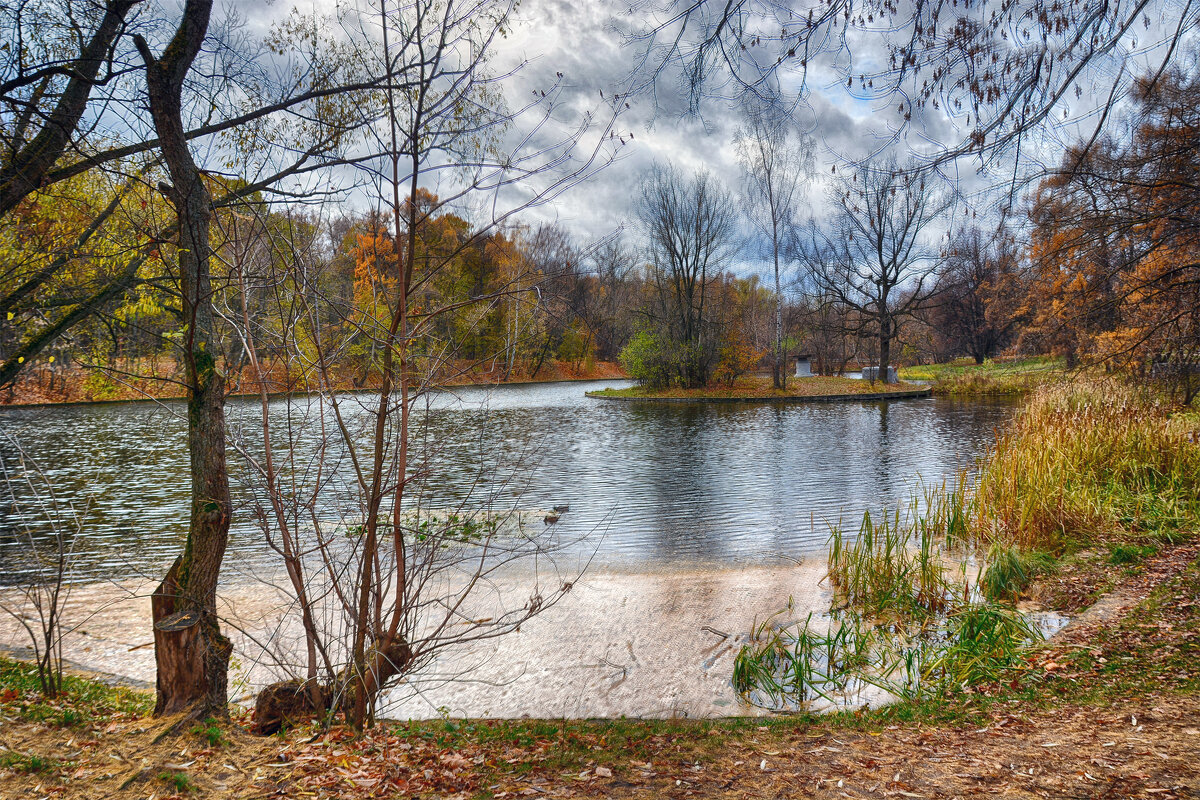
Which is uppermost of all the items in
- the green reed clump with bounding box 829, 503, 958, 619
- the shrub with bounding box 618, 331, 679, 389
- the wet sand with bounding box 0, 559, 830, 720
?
the shrub with bounding box 618, 331, 679, 389

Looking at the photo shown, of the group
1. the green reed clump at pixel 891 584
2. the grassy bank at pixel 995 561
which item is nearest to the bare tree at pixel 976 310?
the grassy bank at pixel 995 561

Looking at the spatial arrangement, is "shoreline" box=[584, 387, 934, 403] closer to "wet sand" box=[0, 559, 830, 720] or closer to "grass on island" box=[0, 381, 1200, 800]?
"wet sand" box=[0, 559, 830, 720]

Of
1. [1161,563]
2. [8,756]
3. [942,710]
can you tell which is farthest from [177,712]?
[1161,563]

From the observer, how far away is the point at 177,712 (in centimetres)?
353

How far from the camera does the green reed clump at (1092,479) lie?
22.9ft

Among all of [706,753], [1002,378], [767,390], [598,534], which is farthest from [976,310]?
[706,753]

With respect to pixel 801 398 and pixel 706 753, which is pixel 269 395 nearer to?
pixel 706 753

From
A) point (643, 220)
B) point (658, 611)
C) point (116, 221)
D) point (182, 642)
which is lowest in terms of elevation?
point (658, 611)

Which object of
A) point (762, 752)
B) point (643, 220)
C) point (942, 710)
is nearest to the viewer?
point (762, 752)

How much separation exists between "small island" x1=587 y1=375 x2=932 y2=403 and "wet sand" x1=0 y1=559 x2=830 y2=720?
79.5 ft

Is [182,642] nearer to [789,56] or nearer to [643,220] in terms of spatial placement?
[789,56]

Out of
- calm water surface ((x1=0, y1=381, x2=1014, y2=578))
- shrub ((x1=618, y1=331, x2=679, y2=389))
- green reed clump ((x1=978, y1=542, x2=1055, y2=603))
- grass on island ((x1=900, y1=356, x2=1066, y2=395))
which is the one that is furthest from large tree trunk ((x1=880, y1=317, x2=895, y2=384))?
green reed clump ((x1=978, y1=542, x2=1055, y2=603))

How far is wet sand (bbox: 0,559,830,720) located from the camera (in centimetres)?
463

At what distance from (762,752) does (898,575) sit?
3183 millimetres
